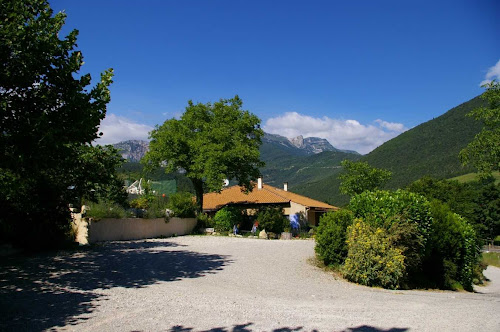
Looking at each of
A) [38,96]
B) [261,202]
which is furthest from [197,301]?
[261,202]

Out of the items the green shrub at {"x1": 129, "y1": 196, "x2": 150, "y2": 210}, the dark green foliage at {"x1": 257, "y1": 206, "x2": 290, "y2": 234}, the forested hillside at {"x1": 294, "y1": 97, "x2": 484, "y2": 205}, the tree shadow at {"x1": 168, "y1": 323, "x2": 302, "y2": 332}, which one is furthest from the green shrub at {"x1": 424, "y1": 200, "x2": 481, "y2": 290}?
the forested hillside at {"x1": 294, "y1": 97, "x2": 484, "y2": 205}

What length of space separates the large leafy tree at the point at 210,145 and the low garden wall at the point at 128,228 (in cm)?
408

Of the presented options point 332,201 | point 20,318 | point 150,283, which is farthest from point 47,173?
point 332,201

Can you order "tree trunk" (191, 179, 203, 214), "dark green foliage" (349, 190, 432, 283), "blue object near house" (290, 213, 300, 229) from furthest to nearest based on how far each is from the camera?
"blue object near house" (290, 213, 300, 229)
"tree trunk" (191, 179, 203, 214)
"dark green foliage" (349, 190, 432, 283)

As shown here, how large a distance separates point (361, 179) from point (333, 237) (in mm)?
26149

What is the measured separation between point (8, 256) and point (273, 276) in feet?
26.5

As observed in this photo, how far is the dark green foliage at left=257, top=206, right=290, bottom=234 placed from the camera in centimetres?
2859

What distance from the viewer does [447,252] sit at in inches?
569

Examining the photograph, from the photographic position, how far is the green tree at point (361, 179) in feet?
125

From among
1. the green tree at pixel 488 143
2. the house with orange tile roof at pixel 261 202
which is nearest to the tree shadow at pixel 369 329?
the green tree at pixel 488 143

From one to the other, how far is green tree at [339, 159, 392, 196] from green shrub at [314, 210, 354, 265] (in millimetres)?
24587

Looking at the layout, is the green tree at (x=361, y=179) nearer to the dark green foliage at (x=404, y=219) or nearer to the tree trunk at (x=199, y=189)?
the tree trunk at (x=199, y=189)

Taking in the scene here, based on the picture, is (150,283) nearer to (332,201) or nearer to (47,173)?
(47,173)

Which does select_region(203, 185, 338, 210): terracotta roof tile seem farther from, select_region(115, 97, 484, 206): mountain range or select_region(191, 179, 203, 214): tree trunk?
select_region(115, 97, 484, 206): mountain range
